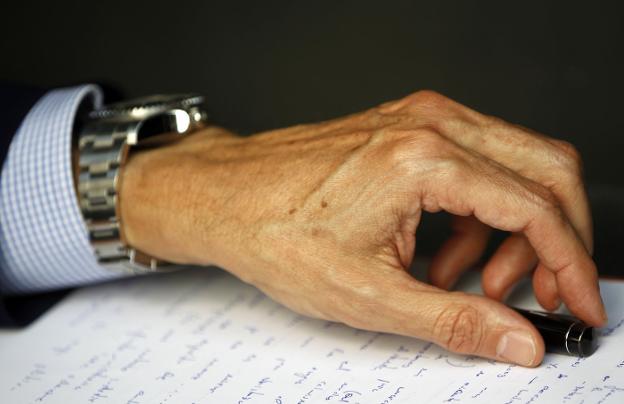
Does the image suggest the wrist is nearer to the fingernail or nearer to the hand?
the hand

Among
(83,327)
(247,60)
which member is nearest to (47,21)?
(247,60)

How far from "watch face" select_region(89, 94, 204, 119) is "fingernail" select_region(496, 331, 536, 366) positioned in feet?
2.13

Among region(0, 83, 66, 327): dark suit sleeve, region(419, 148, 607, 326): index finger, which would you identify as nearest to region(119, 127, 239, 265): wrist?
region(0, 83, 66, 327): dark suit sleeve

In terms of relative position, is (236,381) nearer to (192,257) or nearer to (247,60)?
(192,257)

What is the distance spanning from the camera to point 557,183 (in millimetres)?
1033

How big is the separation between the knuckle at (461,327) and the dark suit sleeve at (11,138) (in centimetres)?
66

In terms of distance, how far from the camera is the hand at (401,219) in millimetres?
968

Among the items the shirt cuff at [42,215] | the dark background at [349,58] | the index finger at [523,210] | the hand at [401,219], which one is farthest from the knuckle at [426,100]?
the shirt cuff at [42,215]

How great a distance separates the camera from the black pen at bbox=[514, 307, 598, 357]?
97 centimetres

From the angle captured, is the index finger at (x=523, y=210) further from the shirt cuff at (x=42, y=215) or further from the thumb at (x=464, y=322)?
the shirt cuff at (x=42, y=215)

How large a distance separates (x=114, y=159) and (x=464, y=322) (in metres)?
Result: 0.59

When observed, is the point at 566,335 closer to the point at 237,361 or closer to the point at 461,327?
the point at 461,327

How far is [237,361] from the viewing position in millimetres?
1093

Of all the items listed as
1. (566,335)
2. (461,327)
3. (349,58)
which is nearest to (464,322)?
(461,327)
